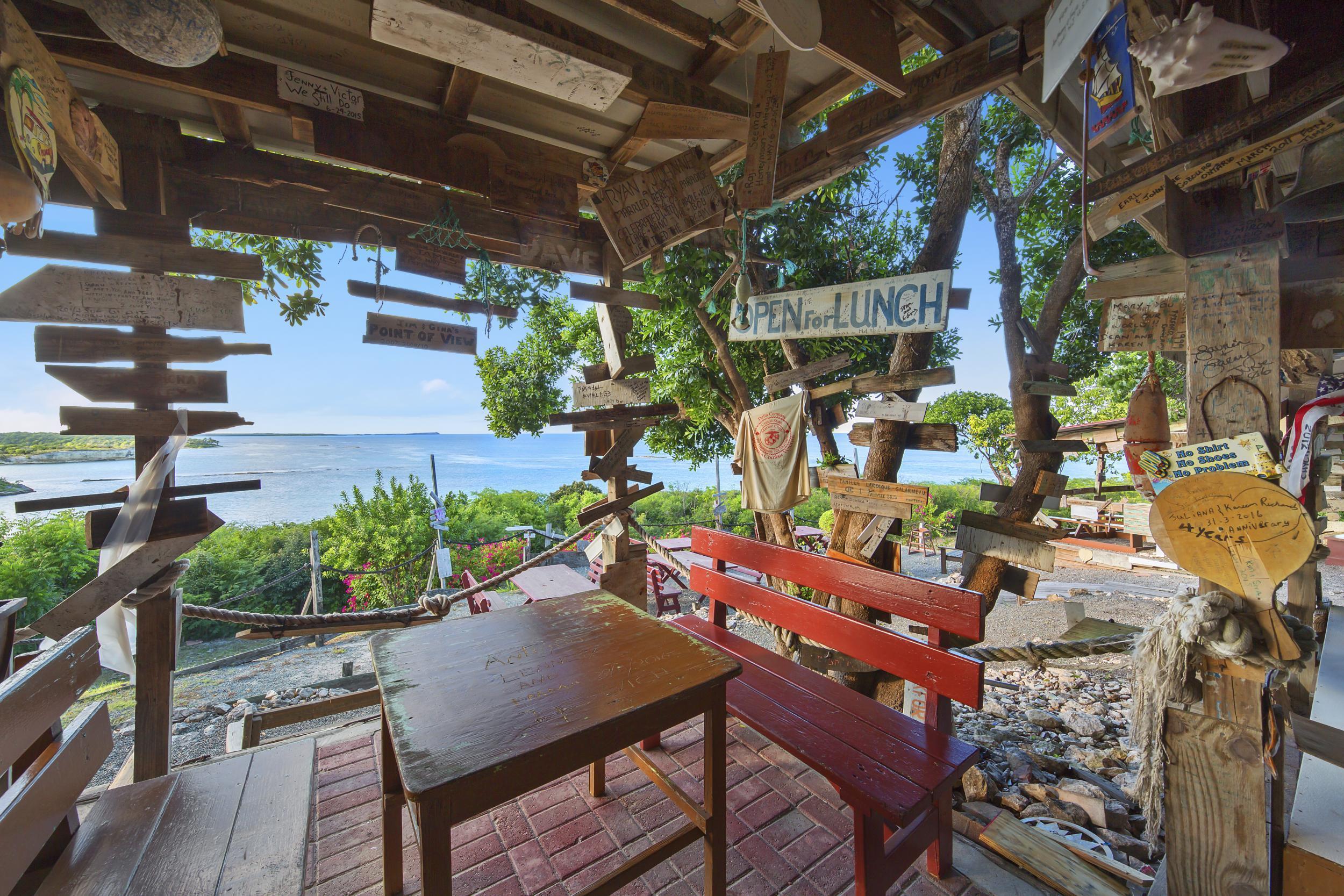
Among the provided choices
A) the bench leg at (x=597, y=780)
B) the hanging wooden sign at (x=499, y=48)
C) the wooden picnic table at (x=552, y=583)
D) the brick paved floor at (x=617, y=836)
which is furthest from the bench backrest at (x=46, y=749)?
the wooden picnic table at (x=552, y=583)

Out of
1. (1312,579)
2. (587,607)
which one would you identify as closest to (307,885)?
(587,607)

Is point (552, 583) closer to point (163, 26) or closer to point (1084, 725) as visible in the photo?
point (163, 26)

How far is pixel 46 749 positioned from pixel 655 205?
3252 mm

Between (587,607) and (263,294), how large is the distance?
370 cm

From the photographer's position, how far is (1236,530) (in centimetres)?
145

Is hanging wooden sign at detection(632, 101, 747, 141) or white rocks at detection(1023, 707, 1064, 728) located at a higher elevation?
hanging wooden sign at detection(632, 101, 747, 141)

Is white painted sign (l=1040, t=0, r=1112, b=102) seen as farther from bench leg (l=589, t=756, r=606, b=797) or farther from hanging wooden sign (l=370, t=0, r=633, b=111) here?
bench leg (l=589, t=756, r=606, b=797)

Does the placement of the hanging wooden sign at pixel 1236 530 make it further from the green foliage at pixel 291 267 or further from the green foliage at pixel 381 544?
the green foliage at pixel 381 544

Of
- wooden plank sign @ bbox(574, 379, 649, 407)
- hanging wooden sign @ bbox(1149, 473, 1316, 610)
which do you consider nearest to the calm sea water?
wooden plank sign @ bbox(574, 379, 649, 407)

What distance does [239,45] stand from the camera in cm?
220

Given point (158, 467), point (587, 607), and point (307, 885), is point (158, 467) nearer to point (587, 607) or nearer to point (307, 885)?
point (307, 885)

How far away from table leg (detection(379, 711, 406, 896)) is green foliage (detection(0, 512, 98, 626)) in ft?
45.5

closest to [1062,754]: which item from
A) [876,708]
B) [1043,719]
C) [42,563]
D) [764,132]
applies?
[1043,719]

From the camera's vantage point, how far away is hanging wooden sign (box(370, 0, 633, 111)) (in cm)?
173
